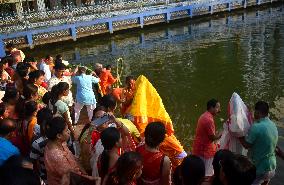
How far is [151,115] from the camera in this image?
19.0ft

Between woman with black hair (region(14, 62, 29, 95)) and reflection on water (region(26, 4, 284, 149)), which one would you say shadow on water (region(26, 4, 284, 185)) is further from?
woman with black hair (region(14, 62, 29, 95))

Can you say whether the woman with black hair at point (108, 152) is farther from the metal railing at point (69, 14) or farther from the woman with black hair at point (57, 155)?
the metal railing at point (69, 14)

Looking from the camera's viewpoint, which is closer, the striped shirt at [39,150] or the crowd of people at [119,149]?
the crowd of people at [119,149]

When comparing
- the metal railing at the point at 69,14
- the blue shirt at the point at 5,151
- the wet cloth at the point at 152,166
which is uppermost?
the metal railing at the point at 69,14

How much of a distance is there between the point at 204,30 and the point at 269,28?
178 inches

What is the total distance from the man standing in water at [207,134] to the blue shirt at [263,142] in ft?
2.21

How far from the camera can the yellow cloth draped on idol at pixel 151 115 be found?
552 cm

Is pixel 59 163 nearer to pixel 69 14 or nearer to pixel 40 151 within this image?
pixel 40 151

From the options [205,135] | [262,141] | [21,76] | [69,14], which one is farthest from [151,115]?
[69,14]

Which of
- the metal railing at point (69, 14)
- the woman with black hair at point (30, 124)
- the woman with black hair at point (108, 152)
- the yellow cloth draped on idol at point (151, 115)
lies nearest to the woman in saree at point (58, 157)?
the woman with black hair at point (108, 152)

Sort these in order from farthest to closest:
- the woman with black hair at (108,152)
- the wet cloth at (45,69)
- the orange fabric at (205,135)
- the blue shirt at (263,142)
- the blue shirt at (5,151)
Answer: the wet cloth at (45,69), the orange fabric at (205,135), the blue shirt at (263,142), the blue shirt at (5,151), the woman with black hair at (108,152)

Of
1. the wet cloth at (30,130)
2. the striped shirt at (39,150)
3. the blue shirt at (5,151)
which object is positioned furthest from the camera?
the wet cloth at (30,130)

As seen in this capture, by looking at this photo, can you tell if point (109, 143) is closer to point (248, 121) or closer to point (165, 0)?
point (248, 121)

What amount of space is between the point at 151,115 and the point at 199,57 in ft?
49.6
